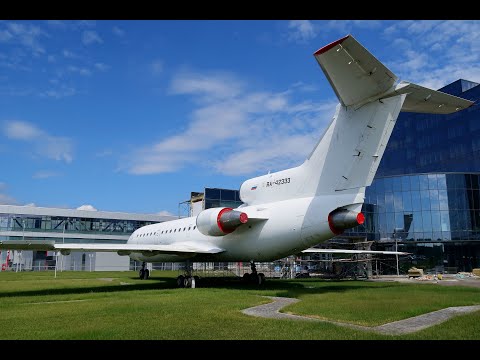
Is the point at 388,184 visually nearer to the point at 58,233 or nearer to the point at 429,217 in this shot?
the point at 429,217

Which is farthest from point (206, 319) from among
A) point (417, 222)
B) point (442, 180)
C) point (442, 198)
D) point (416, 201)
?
point (442, 180)

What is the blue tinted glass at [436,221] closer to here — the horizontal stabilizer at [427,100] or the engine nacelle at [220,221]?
the engine nacelle at [220,221]

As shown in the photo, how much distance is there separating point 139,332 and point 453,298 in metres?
10.3

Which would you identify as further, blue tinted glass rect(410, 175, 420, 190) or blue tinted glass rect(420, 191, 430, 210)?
blue tinted glass rect(410, 175, 420, 190)

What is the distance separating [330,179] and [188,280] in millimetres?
8789

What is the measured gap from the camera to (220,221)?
56.6 ft

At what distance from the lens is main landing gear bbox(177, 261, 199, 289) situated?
19.4 meters

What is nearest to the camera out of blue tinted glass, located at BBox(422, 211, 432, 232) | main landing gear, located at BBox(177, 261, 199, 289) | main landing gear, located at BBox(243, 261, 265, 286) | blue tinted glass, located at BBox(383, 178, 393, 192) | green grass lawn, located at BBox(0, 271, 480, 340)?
green grass lawn, located at BBox(0, 271, 480, 340)

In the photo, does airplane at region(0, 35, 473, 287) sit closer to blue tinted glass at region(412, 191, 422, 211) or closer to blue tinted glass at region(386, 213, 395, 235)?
blue tinted glass at region(386, 213, 395, 235)

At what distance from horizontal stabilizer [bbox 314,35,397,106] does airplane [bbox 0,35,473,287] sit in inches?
1.0

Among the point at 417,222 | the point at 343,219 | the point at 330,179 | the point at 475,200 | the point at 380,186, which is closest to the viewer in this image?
the point at 343,219

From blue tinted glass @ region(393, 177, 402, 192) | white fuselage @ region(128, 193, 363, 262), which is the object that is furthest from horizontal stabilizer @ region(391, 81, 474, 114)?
blue tinted glass @ region(393, 177, 402, 192)

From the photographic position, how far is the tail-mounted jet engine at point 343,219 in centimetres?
1349

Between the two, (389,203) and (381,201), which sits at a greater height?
(381,201)
